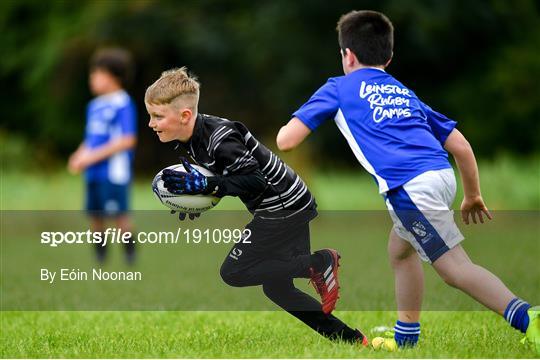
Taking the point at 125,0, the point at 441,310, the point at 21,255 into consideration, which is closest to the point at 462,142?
the point at 441,310

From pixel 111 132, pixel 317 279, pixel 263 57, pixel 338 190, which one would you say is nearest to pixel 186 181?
pixel 317 279

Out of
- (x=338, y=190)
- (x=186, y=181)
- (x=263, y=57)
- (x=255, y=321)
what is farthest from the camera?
(x=263, y=57)

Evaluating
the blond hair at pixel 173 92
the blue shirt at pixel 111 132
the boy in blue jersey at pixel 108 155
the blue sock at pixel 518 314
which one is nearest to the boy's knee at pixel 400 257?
the blue sock at pixel 518 314

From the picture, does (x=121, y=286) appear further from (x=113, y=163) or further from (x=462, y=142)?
(x=462, y=142)

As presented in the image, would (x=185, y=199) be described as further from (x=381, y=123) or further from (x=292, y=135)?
(x=381, y=123)

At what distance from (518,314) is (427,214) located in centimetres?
59

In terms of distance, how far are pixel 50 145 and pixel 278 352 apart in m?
20.8

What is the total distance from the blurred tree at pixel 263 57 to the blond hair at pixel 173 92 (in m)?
12.6

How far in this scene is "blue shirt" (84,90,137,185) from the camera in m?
9.10

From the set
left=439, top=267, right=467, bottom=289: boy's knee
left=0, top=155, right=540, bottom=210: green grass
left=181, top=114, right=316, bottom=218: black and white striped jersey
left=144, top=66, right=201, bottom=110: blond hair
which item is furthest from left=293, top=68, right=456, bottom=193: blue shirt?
left=0, top=155, right=540, bottom=210: green grass

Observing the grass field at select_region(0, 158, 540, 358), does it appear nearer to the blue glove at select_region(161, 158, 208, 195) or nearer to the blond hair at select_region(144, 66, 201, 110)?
the blue glove at select_region(161, 158, 208, 195)

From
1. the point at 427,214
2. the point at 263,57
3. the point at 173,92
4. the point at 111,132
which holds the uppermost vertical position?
the point at 173,92

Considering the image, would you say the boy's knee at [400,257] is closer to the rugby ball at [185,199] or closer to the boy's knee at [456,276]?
the boy's knee at [456,276]

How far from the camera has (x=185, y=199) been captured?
4.59m
